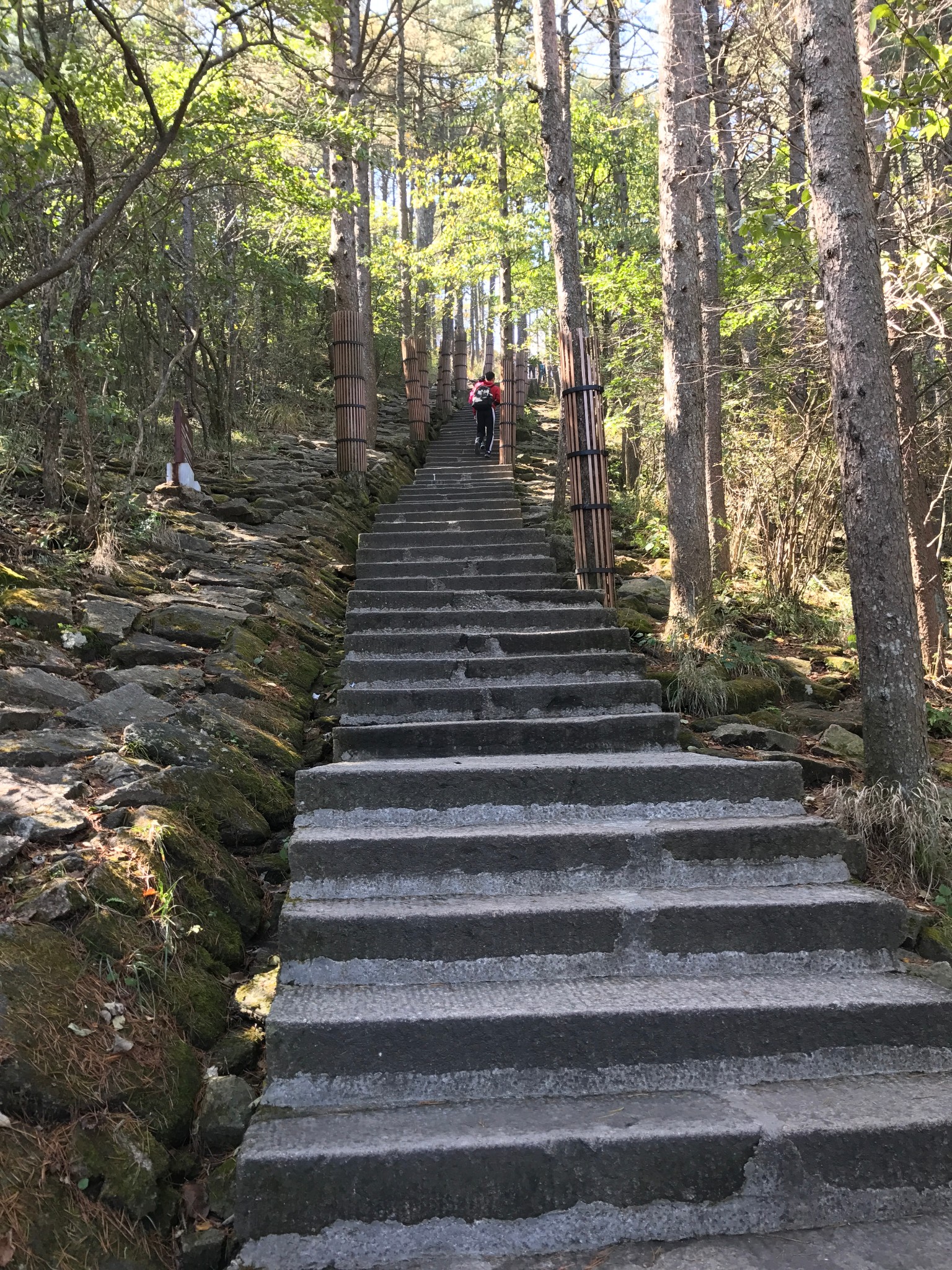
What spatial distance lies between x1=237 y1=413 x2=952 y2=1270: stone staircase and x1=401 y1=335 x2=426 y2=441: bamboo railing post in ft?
28.6

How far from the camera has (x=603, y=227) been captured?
12555 mm

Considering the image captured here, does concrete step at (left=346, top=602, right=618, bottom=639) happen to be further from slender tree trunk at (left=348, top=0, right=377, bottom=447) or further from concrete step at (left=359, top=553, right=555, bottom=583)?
slender tree trunk at (left=348, top=0, right=377, bottom=447)

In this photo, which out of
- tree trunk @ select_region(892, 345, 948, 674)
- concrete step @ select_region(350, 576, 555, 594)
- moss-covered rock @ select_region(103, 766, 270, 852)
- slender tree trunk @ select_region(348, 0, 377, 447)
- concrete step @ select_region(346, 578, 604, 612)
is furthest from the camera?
slender tree trunk @ select_region(348, 0, 377, 447)

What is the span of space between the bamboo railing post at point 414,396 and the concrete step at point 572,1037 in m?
10.4

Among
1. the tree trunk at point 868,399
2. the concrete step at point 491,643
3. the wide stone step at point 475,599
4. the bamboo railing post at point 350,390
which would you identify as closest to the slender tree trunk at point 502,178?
the bamboo railing post at point 350,390

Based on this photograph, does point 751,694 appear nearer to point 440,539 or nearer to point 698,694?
point 698,694

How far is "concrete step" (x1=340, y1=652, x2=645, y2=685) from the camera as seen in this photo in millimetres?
4629

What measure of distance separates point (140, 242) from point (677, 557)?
17.2ft

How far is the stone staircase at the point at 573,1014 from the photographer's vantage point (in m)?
2.07

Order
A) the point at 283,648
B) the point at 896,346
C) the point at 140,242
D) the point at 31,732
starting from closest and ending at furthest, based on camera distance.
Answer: the point at 31,732, the point at 283,648, the point at 896,346, the point at 140,242

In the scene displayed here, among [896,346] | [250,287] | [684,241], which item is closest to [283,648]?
[684,241]

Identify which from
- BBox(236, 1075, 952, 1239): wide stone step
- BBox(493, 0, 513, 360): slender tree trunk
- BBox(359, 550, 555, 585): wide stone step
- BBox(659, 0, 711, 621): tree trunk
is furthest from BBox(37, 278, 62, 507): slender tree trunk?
BBox(493, 0, 513, 360): slender tree trunk

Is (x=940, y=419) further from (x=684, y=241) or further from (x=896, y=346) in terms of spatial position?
(x=684, y=241)

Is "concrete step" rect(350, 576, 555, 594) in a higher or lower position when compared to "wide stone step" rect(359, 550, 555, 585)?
lower
